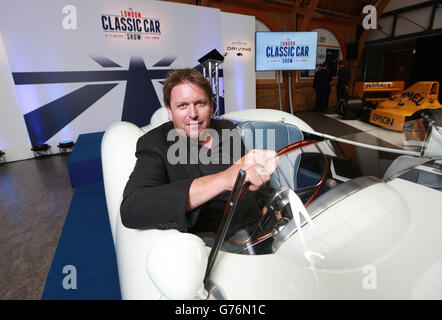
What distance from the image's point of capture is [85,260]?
→ 1.25m

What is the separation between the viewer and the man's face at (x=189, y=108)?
3.09 ft

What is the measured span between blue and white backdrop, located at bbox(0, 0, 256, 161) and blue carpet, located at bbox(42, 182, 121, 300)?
2.99 metres

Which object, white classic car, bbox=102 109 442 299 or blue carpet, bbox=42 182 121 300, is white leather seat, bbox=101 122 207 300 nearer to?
white classic car, bbox=102 109 442 299

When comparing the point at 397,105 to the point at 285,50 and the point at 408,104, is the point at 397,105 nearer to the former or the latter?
the point at 408,104

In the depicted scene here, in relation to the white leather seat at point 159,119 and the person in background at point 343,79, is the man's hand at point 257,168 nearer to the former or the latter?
the white leather seat at point 159,119

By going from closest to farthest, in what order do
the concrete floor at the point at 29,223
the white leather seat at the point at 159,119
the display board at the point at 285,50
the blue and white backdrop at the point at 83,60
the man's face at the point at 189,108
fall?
the man's face at the point at 189,108 → the concrete floor at the point at 29,223 → the white leather seat at the point at 159,119 → the blue and white backdrop at the point at 83,60 → the display board at the point at 285,50

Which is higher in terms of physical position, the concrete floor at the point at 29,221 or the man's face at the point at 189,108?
the man's face at the point at 189,108

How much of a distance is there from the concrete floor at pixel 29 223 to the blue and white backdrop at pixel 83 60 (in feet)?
3.14

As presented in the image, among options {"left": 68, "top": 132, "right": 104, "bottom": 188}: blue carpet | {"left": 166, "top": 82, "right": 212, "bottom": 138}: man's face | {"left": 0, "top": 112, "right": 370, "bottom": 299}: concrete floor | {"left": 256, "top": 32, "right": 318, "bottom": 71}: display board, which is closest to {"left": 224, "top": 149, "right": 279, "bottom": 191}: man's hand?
{"left": 166, "top": 82, "right": 212, "bottom": 138}: man's face

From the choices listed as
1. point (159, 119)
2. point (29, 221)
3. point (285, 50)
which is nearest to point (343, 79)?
point (285, 50)

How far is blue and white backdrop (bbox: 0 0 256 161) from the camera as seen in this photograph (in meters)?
3.50

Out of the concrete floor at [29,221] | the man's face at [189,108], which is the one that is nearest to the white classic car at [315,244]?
the man's face at [189,108]

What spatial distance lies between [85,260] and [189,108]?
1.06 metres
